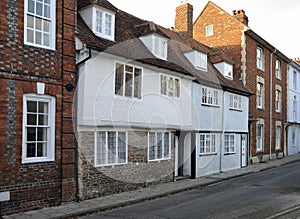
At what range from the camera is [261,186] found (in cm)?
1383

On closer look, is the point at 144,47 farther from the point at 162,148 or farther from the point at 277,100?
the point at 277,100

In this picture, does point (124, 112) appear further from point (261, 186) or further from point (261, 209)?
point (261, 186)

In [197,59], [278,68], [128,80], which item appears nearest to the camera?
[128,80]

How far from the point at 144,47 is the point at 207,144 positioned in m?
6.75

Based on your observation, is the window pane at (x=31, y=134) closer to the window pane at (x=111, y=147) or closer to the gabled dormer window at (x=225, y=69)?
the window pane at (x=111, y=147)

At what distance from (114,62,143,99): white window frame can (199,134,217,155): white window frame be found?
5693 millimetres

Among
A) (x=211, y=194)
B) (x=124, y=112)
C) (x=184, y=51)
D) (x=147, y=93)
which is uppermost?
(x=184, y=51)

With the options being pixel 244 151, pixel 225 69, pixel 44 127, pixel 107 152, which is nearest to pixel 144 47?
pixel 107 152

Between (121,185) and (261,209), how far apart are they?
201 inches

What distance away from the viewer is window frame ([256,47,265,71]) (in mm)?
24453

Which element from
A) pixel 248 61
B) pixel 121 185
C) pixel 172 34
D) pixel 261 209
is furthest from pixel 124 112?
pixel 248 61

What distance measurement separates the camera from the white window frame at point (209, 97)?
1722 cm

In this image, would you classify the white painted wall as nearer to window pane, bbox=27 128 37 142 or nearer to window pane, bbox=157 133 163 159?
window pane, bbox=157 133 163 159

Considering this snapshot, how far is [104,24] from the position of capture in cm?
1209
